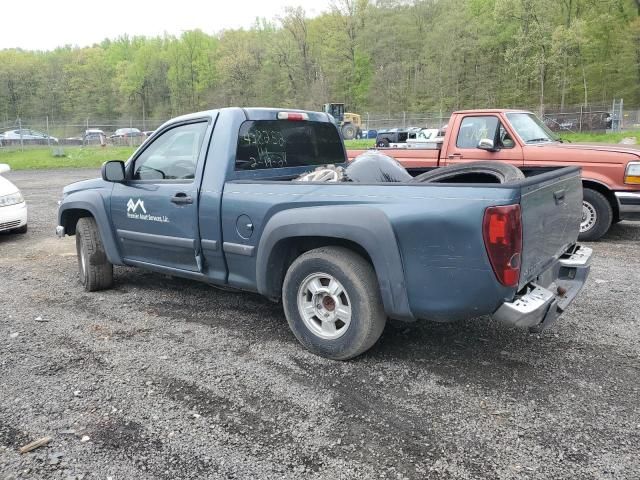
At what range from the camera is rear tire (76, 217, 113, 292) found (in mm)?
5403

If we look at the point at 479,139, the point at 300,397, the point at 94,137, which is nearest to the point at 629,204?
the point at 479,139

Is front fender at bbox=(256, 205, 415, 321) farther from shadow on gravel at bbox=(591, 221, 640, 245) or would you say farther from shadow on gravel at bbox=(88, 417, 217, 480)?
shadow on gravel at bbox=(591, 221, 640, 245)

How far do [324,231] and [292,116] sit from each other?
67.0 inches

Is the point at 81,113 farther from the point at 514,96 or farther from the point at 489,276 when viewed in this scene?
the point at 489,276

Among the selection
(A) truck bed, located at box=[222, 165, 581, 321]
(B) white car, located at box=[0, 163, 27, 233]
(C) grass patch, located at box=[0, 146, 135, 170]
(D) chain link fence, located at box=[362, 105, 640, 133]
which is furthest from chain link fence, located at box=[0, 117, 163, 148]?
(A) truck bed, located at box=[222, 165, 581, 321]

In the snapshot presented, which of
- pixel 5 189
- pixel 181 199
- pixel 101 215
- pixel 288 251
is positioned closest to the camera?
pixel 288 251

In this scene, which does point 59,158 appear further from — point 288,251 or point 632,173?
point 288,251

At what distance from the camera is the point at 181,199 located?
4.37 meters

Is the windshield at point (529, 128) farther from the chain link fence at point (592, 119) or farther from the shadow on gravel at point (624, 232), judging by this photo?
the chain link fence at point (592, 119)

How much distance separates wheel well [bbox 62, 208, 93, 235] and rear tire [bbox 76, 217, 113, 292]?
0.32ft

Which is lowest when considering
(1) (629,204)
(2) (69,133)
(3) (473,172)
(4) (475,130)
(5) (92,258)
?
(5) (92,258)

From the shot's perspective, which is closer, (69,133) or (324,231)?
(324,231)

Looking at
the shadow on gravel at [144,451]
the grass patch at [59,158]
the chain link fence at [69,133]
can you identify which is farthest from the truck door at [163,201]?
the chain link fence at [69,133]

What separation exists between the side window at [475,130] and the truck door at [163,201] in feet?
16.1
